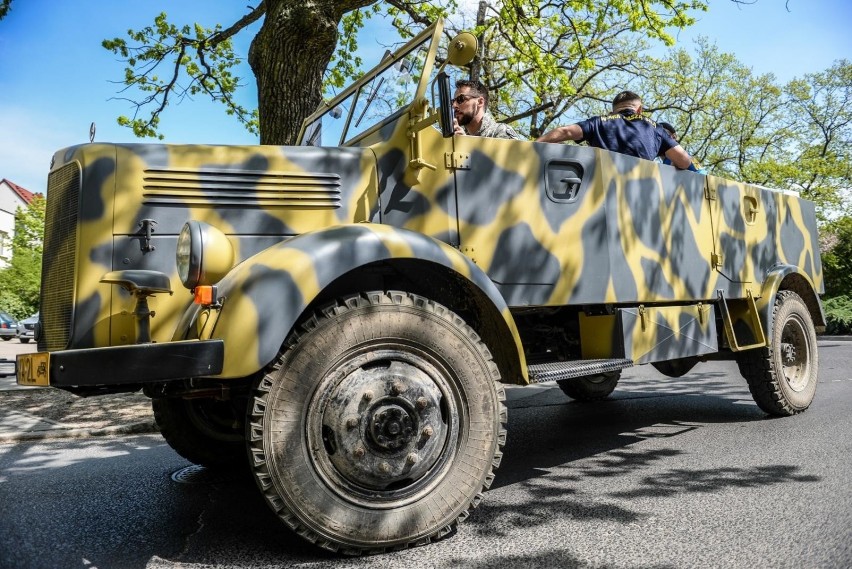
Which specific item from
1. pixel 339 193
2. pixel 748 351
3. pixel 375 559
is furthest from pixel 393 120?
pixel 748 351

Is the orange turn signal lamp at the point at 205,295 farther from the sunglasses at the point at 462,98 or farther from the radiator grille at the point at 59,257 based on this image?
the sunglasses at the point at 462,98

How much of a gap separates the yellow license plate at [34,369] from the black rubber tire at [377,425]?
30.5 inches

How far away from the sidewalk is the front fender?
12.7 ft

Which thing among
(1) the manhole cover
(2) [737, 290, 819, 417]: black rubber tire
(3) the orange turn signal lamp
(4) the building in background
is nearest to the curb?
(1) the manhole cover

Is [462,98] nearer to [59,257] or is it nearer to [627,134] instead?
[627,134]

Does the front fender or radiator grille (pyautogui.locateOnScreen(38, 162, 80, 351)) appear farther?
radiator grille (pyautogui.locateOnScreen(38, 162, 80, 351))

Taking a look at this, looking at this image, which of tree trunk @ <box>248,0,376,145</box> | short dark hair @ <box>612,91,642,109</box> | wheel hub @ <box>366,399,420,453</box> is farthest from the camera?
tree trunk @ <box>248,0,376,145</box>

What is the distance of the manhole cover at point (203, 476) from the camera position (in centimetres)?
409

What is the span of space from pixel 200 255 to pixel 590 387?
16.7 ft

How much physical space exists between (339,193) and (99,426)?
14.1ft

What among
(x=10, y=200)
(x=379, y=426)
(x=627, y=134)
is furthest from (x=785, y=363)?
(x=10, y=200)

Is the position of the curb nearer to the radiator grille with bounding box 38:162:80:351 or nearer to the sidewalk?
the sidewalk

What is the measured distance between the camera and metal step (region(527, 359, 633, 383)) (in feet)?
11.1

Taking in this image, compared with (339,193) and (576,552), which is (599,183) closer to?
(339,193)
